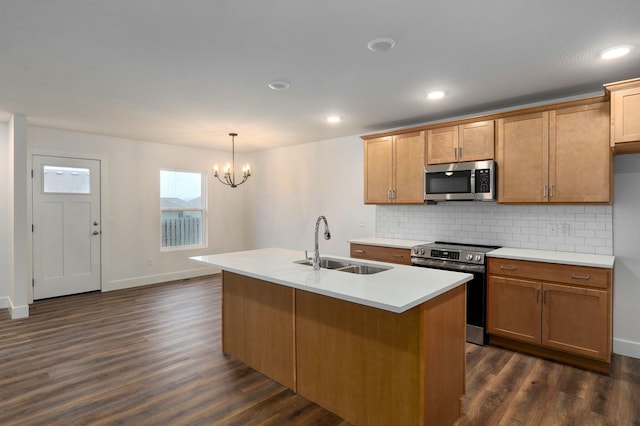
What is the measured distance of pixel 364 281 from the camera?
2.15 meters

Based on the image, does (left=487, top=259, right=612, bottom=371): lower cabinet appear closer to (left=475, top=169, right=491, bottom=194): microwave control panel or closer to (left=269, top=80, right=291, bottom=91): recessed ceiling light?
(left=475, top=169, right=491, bottom=194): microwave control panel

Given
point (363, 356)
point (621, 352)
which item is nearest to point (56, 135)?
point (363, 356)

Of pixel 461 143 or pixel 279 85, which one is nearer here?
pixel 279 85

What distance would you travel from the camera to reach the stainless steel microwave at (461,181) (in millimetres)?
3584

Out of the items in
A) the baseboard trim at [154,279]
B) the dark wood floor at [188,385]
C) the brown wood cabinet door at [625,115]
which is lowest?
the dark wood floor at [188,385]

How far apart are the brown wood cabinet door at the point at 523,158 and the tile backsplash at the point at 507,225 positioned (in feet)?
1.19

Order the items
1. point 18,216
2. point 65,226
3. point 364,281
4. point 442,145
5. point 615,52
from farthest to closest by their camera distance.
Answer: point 65,226, point 18,216, point 442,145, point 615,52, point 364,281

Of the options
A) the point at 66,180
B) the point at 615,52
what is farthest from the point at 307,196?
the point at 615,52

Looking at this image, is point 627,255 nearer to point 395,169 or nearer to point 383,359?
point 395,169

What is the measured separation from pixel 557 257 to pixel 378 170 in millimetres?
2157

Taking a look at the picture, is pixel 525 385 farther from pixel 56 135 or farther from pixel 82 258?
pixel 56 135

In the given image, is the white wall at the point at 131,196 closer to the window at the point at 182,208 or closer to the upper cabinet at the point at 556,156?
the window at the point at 182,208

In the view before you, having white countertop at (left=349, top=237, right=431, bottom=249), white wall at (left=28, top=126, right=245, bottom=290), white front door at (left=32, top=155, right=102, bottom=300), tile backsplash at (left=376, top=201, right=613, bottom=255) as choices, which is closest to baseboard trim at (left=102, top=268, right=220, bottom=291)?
white wall at (left=28, top=126, right=245, bottom=290)

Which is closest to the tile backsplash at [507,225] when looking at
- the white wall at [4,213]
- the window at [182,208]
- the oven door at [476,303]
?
the oven door at [476,303]
